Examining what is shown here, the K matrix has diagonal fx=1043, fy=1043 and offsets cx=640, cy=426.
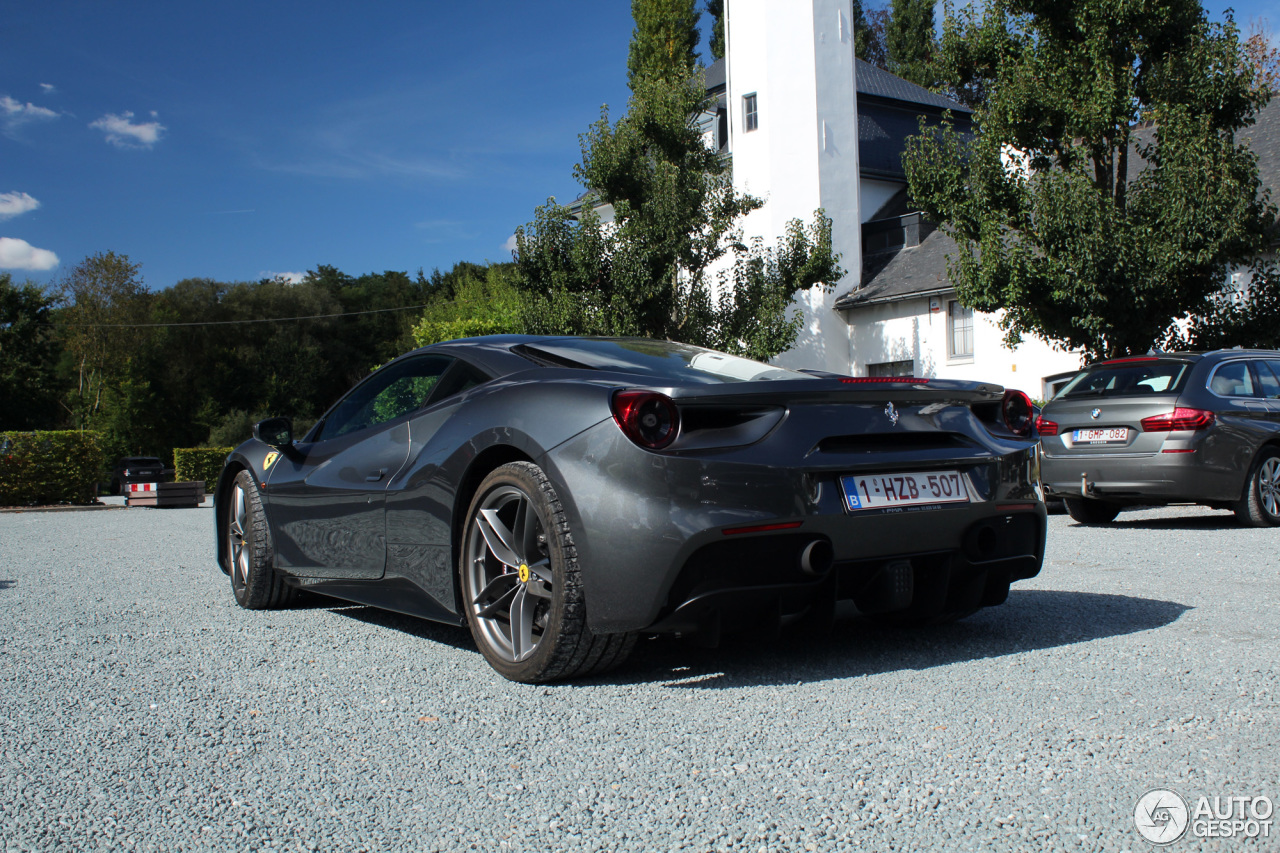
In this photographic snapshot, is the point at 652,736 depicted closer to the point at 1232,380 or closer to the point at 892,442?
the point at 892,442

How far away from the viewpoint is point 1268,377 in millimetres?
9102

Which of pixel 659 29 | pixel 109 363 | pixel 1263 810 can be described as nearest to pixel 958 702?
pixel 1263 810

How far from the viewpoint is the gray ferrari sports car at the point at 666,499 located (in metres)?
3.06

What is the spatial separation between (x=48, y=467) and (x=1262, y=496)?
21.5m

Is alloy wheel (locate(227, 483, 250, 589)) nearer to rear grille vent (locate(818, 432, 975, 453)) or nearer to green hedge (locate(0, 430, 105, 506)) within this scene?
rear grille vent (locate(818, 432, 975, 453))

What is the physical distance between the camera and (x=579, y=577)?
3172 millimetres

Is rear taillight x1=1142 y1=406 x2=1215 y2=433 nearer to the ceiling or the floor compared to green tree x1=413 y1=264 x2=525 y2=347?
nearer to the floor

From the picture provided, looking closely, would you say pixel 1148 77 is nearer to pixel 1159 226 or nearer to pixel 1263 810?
pixel 1159 226

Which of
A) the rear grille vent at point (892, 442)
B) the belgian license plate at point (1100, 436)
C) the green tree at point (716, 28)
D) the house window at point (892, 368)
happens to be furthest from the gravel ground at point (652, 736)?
the green tree at point (716, 28)

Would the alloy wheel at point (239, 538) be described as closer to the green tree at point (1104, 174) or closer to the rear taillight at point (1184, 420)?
the rear taillight at point (1184, 420)

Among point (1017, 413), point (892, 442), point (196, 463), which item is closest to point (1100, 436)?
point (1017, 413)

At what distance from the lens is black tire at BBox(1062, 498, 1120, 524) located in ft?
32.0

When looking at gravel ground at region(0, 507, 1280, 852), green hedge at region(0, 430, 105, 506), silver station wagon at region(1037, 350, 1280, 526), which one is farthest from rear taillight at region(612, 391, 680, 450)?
green hedge at region(0, 430, 105, 506)

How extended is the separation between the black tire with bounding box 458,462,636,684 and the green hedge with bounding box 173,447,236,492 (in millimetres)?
31033
